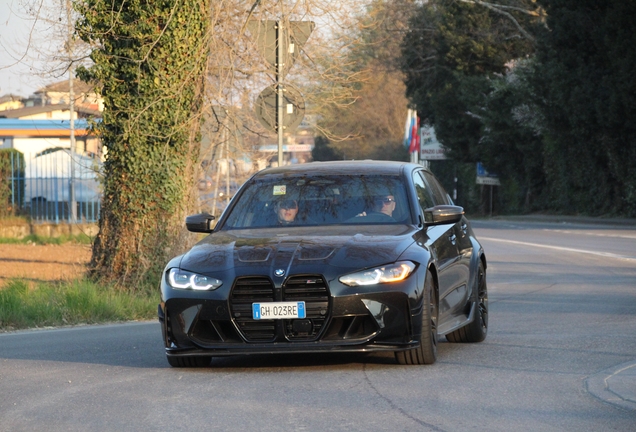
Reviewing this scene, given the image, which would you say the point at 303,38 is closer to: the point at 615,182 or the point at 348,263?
the point at 348,263

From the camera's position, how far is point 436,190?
1064cm

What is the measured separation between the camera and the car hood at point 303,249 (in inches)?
316

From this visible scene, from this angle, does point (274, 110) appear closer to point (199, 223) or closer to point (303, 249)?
point (199, 223)

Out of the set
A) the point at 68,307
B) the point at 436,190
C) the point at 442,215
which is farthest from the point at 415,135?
the point at 442,215

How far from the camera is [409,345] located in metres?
8.07

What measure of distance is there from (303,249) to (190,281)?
2.75 feet

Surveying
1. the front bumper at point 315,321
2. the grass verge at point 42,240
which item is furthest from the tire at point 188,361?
the grass verge at point 42,240

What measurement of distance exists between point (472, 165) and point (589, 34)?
23425 millimetres

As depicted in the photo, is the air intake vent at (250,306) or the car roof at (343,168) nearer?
the air intake vent at (250,306)

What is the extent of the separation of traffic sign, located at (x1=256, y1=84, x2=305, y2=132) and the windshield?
25.0 ft

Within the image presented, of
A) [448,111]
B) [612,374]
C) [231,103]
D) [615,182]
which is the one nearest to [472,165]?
[448,111]

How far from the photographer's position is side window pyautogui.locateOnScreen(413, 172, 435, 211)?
31.3 feet

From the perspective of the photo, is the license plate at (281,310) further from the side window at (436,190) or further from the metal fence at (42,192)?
the metal fence at (42,192)

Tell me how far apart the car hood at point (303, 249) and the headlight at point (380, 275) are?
54 mm
